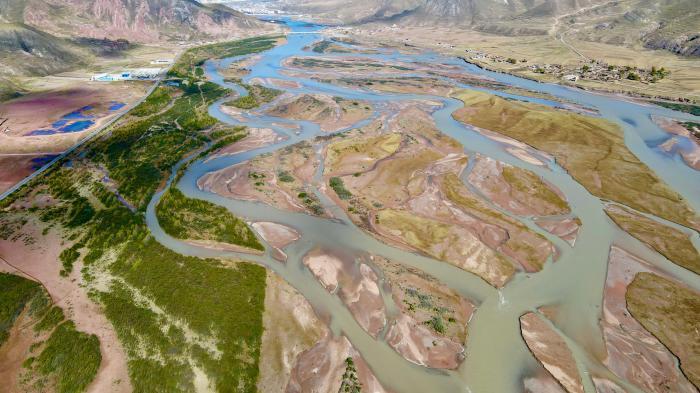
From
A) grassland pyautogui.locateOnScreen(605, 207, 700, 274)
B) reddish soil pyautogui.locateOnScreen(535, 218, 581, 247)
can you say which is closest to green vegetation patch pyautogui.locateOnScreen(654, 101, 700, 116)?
grassland pyautogui.locateOnScreen(605, 207, 700, 274)

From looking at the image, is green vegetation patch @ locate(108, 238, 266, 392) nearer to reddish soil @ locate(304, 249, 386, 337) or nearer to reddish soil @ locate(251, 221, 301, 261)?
reddish soil @ locate(251, 221, 301, 261)

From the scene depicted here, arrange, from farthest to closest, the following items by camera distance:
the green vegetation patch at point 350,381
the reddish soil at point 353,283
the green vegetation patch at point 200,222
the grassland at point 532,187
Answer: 1. the grassland at point 532,187
2. the green vegetation patch at point 200,222
3. the reddish soil at point 353,283
4. the green vegetation patch at point 350,381

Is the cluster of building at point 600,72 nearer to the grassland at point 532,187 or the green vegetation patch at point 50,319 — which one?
the grassland at point 532,187

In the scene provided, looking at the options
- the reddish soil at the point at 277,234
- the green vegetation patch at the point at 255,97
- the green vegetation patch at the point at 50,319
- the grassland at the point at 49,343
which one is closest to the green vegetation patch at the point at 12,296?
the grassland at the point at 49,343

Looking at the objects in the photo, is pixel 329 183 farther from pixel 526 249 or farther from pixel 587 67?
pixel 587 67

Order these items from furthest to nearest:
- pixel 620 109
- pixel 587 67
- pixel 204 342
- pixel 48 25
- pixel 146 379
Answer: pixel 48 25 → pixel 587 67 → pixel 620 109 → pixel 204 342 → pixel 146 379

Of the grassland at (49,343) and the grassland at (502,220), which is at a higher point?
the grassland at (502,220)

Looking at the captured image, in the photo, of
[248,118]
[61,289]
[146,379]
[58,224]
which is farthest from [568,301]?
[248,118]

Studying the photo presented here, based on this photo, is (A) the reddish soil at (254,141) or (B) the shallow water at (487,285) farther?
(A) the reddish soil at (254,141)
